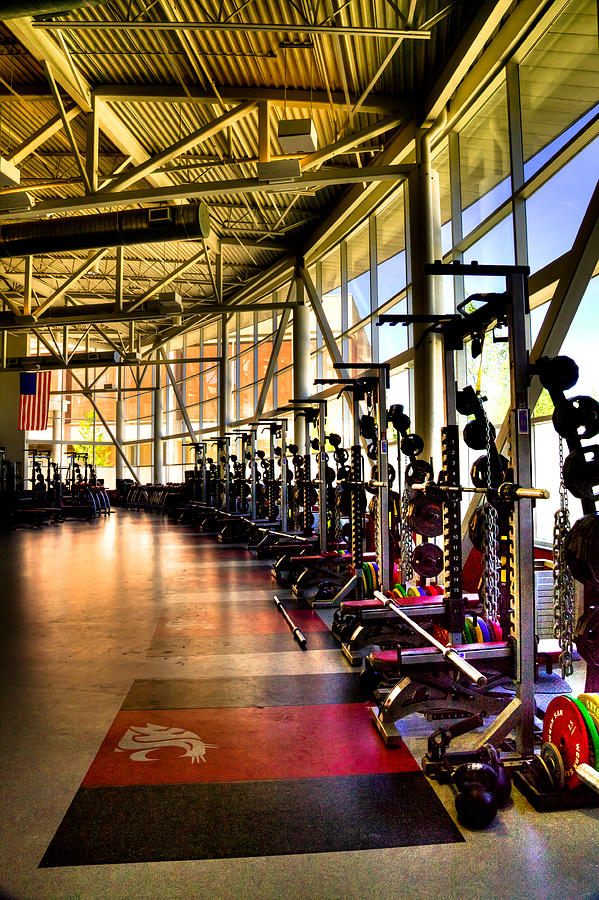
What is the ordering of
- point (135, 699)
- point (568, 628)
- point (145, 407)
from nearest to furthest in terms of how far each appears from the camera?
point (568, 628), point (135, 699), point (145, 407)

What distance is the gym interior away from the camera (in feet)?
7.68

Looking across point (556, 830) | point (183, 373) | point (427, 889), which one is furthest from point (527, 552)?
point (183, 373)

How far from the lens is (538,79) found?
648 cm

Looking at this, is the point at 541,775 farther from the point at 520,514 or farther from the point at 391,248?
the point at 391,248

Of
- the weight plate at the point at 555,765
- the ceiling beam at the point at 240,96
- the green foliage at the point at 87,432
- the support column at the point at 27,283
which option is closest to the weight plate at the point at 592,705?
the weight plate at the point at 555,765

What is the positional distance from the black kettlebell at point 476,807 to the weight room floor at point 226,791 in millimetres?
50

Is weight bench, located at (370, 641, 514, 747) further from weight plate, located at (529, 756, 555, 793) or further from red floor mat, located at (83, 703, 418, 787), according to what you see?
weight plate, located at (529, 756, 555, 793)

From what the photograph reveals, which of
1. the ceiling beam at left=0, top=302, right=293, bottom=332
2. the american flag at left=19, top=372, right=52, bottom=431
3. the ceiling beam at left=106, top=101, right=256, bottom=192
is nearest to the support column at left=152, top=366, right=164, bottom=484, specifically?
the american flag at left=19, top=372, right=52, bottom=431

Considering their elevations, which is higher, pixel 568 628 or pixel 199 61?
pixel 199 61

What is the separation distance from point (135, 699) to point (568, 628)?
2317 millimetres

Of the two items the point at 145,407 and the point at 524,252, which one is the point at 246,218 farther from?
the point at 145,407

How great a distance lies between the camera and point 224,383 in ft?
63.3

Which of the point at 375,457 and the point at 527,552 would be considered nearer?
the point at 527,552

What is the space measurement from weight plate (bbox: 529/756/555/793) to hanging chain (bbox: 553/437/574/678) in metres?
0.37
